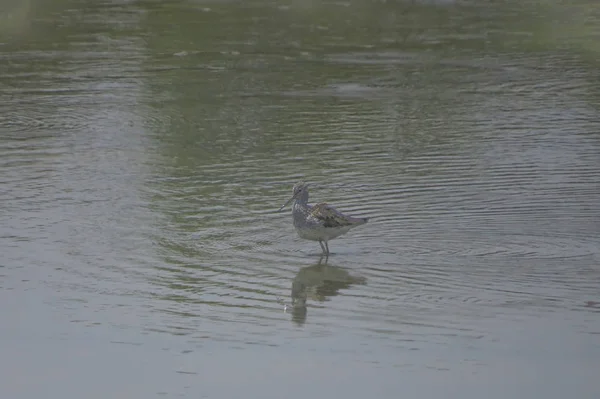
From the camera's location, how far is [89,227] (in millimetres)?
12719

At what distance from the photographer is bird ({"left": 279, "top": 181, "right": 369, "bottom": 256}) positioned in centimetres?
1208

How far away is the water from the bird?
207 mm

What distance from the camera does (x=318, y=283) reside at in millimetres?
11297

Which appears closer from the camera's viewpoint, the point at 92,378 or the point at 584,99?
the point at 92,378

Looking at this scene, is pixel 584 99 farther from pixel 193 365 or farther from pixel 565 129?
pixel 193 365

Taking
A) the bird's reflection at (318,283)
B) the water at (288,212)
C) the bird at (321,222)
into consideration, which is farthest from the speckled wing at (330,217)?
the bird's reflection at (318,283)

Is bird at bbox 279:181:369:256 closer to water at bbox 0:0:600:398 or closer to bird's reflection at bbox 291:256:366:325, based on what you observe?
water at bbox 0:0:600:398

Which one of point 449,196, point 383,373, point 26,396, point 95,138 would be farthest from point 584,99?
point 26,396

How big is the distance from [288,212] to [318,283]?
222cm

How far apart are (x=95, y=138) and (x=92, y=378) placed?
26.3ft

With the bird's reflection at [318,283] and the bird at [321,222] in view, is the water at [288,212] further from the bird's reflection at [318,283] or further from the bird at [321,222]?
the bird at [321,222]

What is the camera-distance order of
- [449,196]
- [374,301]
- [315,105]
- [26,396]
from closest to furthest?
[26,396], [374,301], [449,196], [315,105]

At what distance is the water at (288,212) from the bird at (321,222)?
0.21 m

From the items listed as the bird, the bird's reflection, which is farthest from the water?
the bird
